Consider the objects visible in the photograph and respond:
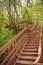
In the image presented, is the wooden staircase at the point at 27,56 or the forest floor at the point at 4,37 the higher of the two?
the forest floor at the point at 4,37

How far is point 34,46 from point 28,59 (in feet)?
6.37

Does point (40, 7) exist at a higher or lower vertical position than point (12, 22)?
higher

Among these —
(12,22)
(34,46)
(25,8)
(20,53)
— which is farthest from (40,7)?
(20,53)

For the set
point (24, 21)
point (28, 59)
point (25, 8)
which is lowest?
point (28, 59)

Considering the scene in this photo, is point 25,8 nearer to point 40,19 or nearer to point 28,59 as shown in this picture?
point 40,19

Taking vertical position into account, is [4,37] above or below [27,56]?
above

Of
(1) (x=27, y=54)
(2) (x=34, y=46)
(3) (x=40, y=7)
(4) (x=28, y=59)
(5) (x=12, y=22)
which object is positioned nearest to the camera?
(4) (x=28, y=59)

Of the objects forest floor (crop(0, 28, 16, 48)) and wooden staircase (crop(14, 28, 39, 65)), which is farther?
forest floor (crop(0, 28, 16, 48))

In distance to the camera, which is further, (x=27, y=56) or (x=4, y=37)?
(x=4, y=37)

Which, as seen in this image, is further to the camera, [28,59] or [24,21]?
[24,21]

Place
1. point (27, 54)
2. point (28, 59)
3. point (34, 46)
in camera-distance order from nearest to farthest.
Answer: point (28, 59) < point (27, 54) < point (34, 46)

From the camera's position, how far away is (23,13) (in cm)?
1792

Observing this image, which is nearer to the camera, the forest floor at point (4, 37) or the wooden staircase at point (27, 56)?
the wooden staircase at point (27, 56)

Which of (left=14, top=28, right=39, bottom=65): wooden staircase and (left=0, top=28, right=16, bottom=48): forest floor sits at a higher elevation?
(left=0, top=28, right=16, bottom=48): forest floor
